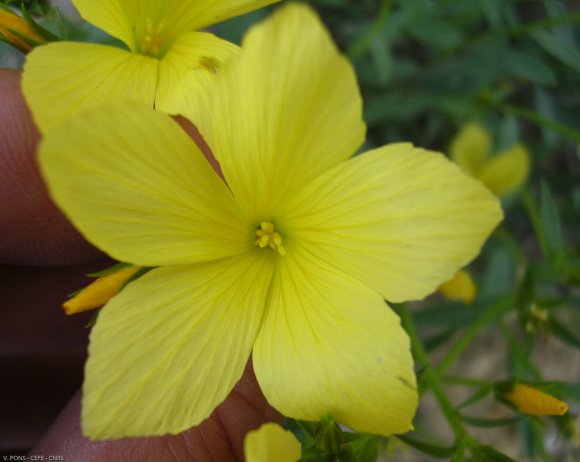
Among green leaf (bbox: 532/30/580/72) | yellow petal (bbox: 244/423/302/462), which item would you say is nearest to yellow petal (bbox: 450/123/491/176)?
green leaf (bbox: 532/30/580/72)

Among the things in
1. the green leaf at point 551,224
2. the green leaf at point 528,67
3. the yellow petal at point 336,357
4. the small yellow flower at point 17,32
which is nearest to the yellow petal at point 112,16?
the small yellow flower at point 17,32

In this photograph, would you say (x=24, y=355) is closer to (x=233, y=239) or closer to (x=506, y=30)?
(x=233, y=239)

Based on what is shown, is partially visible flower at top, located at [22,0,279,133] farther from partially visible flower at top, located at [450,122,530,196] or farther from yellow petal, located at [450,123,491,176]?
yellow petal, located at [450,123,491,176]

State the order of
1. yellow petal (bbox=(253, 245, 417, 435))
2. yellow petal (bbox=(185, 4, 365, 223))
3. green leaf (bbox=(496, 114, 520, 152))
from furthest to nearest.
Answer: green leaf (bbox=(496, 114, 520, 152)) → yellow petal (bbox=(253, 245, 417, 435)) → yellow petal (bbox=(185, 4, 365, 223))

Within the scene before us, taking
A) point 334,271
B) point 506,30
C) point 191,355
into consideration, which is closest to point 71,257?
point 191,355

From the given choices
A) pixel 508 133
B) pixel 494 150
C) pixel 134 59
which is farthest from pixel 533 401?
pixel 494 150

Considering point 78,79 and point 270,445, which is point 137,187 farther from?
point 270,445

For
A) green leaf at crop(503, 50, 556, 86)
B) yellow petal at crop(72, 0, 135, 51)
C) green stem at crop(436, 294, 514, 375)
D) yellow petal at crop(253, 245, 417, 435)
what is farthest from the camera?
green leaf at crop(503, 50, 556, 86)
